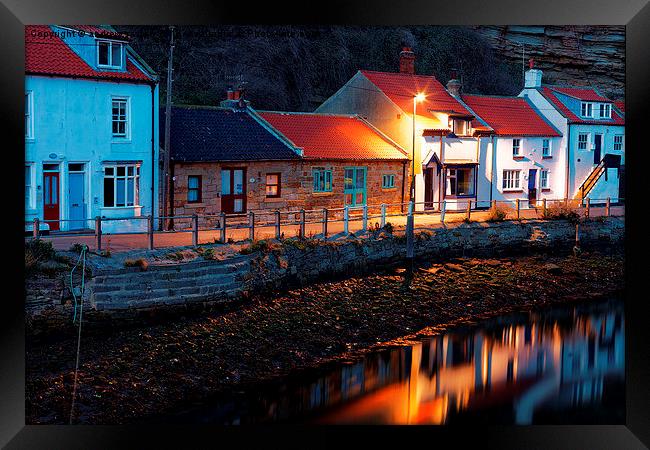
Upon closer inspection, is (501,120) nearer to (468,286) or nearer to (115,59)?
(468,286)

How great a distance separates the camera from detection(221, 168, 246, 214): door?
35.4 feet

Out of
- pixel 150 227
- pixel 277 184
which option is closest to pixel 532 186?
pixel 277 184

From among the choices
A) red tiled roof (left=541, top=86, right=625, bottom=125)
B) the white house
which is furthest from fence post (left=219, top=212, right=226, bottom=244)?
red tiled roof (left=541, top=86, right=625, bottom=125)

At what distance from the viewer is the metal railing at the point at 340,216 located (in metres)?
10.3

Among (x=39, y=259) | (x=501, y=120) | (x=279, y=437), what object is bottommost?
(x=279, y=437)

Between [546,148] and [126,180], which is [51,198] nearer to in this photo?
[126,180]

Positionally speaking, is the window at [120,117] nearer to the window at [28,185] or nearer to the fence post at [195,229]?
the window at [28,185]

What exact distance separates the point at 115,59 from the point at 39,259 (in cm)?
248

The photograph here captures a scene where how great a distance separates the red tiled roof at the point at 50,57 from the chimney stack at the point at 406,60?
3.52 m

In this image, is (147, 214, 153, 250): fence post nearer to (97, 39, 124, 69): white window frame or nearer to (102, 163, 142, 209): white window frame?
(102, 163, 142, 209): white window frame

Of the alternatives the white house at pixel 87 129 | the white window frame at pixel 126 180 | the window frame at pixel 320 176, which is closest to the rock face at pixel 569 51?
the window frame at pixel 320 176
